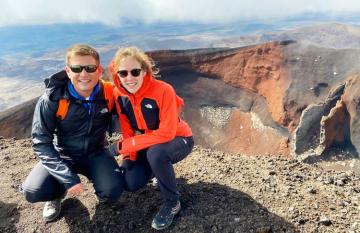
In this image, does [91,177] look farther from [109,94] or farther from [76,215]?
[109,94]

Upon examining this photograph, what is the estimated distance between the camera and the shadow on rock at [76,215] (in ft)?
14.8

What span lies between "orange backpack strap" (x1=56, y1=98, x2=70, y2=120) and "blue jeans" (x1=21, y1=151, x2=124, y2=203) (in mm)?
676

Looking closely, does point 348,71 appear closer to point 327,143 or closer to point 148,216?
point 327,143

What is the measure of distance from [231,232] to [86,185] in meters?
2.45

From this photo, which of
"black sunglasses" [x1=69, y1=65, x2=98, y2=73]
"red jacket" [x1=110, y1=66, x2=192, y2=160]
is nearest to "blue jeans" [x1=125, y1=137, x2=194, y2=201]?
"red jacket" [x1=110, y1=66, x2=192, y2=160]

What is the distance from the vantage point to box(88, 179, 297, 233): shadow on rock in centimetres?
430

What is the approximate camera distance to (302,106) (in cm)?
2058

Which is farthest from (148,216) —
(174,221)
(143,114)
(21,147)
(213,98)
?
(213,98)

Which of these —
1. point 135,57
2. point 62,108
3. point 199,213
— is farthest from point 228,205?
point 62,108

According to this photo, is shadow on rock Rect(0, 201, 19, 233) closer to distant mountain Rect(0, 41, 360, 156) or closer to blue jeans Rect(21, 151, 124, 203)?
blue jeans Rect(21, 151, 124, 203)

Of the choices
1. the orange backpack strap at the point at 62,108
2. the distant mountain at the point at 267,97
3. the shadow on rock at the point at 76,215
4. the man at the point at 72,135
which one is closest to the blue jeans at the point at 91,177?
the man at the point at 72,135

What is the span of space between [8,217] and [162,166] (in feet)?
7.80

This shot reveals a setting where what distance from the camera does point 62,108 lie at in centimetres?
427

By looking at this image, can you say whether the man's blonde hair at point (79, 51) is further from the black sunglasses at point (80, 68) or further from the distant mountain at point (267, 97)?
the distant mountain at point (267, 97)
